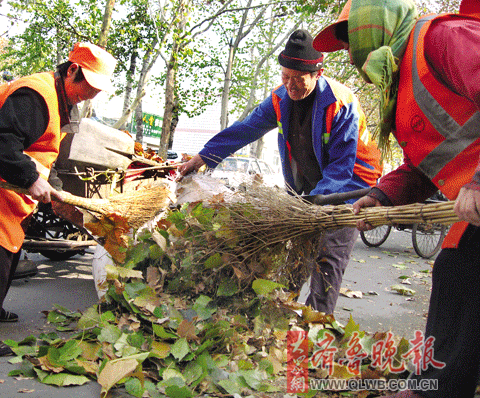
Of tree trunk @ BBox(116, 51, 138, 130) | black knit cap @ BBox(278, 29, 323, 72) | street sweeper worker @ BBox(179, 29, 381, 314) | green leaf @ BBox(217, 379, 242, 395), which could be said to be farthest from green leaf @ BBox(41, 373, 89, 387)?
tree trunk @ BBox(116, 51, 138, 130)

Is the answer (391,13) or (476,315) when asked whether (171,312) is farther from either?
(391,13)

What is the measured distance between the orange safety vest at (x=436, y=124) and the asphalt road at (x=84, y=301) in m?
1.18

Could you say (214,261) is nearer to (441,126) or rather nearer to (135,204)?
(135,204)

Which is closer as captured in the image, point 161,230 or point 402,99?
point 402,99

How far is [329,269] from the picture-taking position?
9.76 feet

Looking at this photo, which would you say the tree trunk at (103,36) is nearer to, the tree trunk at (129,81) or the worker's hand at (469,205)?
the tree trunk at (129,81)

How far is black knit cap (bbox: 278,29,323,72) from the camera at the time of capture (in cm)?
289

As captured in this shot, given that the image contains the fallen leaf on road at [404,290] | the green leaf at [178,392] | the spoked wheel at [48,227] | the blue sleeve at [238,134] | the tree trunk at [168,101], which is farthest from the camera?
the tree trunk at [168,101]

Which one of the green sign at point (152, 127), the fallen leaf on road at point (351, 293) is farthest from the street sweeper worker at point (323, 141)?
the green sign at point (152, 127)

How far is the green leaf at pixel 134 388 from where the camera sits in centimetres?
206

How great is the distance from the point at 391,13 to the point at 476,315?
4.01 ft

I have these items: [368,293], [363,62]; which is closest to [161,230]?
[363,62]

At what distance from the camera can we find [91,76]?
2904 millimetres

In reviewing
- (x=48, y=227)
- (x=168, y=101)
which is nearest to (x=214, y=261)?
(x=48, y=227)
